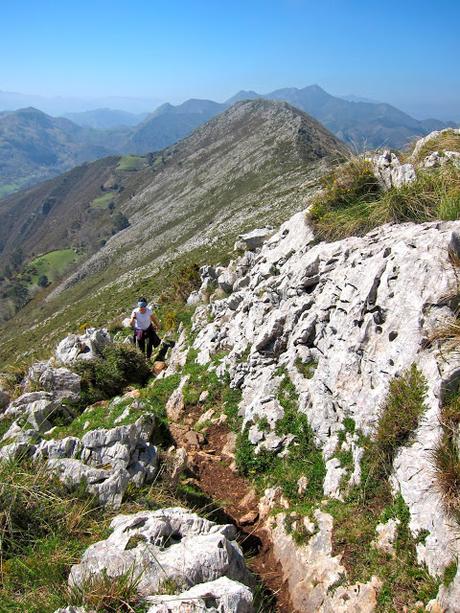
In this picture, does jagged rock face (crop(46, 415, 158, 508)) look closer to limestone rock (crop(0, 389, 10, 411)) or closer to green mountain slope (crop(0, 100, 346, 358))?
limestone rock (crop(0, 389, 10, 411))

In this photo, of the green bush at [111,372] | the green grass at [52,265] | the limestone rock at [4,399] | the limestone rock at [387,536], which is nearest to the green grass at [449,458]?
the limestone rock at [387,536]

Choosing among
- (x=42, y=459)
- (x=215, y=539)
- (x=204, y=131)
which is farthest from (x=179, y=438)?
(x=204, y=131)

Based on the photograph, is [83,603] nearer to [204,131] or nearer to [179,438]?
[179,438]

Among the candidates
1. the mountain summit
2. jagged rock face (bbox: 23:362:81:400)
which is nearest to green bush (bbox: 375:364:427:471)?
jagged rock face (bbox: 23:362:81:400)

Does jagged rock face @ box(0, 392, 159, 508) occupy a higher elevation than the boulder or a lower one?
lower

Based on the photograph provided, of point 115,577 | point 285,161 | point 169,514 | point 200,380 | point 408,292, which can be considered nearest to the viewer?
point 115,577

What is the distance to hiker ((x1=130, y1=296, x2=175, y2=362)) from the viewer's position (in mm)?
15500

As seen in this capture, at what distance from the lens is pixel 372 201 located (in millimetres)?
11883

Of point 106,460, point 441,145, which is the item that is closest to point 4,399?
point 106,460

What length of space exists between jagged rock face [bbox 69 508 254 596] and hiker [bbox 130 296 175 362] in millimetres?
9884

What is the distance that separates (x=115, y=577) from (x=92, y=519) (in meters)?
1.55

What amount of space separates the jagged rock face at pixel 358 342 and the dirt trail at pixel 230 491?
959 mm

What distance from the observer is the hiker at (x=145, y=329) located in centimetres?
1550

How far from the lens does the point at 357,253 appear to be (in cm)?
1016
